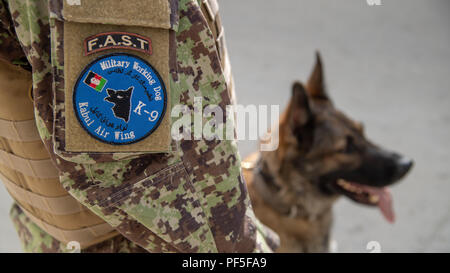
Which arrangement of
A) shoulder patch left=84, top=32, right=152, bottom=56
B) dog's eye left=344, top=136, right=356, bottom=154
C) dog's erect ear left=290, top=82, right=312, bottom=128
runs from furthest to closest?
dog's eye left=344, top=136, right=356, bottom=154, dog's erect ear left=290, top=82, right=312, bottom=128, shoulder patch left=84, top=32, right=152, bottom=56

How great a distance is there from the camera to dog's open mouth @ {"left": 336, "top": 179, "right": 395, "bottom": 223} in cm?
171

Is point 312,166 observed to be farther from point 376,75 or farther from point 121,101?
point 376,75

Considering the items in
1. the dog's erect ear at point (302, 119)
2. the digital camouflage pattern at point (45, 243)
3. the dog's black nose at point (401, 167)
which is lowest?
the digital camouflage pattern at point (45, 243)

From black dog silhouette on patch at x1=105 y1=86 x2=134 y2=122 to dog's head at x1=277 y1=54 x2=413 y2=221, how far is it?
101cm

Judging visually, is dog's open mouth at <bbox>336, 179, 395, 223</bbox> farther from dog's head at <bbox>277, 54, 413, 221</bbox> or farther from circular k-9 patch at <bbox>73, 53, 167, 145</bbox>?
circular k-9 patch at <bbox>73, 53, 167, 145</bbox>

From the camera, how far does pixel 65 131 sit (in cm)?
62

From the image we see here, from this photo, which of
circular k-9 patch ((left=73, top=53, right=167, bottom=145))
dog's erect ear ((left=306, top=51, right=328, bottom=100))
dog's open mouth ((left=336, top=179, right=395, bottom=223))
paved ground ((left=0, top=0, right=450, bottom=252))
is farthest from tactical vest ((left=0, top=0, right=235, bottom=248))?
paved ground ((left=0, top=0, right=450, bottom=252))

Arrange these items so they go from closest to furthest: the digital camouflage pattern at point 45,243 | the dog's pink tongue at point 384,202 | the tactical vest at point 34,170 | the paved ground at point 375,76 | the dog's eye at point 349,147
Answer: the tactical vest at point 34,170 → the digital camouflage pattern at point 45,243 → the dog's eye at point 349,147 → the dog's pink tongue at point 384,202 → the paved ground at point 375,76

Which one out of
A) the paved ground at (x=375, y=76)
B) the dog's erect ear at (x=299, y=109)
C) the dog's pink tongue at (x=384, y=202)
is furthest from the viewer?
the paved ground at (x=375, y=76)

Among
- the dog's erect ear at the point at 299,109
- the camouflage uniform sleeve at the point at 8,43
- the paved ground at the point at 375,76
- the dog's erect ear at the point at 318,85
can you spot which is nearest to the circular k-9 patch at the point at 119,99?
the camouflage uniform sleeve at the point at 8,43

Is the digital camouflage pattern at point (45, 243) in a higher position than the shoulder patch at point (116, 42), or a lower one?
lower

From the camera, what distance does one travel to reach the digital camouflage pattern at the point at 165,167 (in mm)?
616

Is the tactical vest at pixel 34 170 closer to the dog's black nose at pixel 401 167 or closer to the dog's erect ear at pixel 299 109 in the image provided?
the dog's erect ear at pixel 299 109
